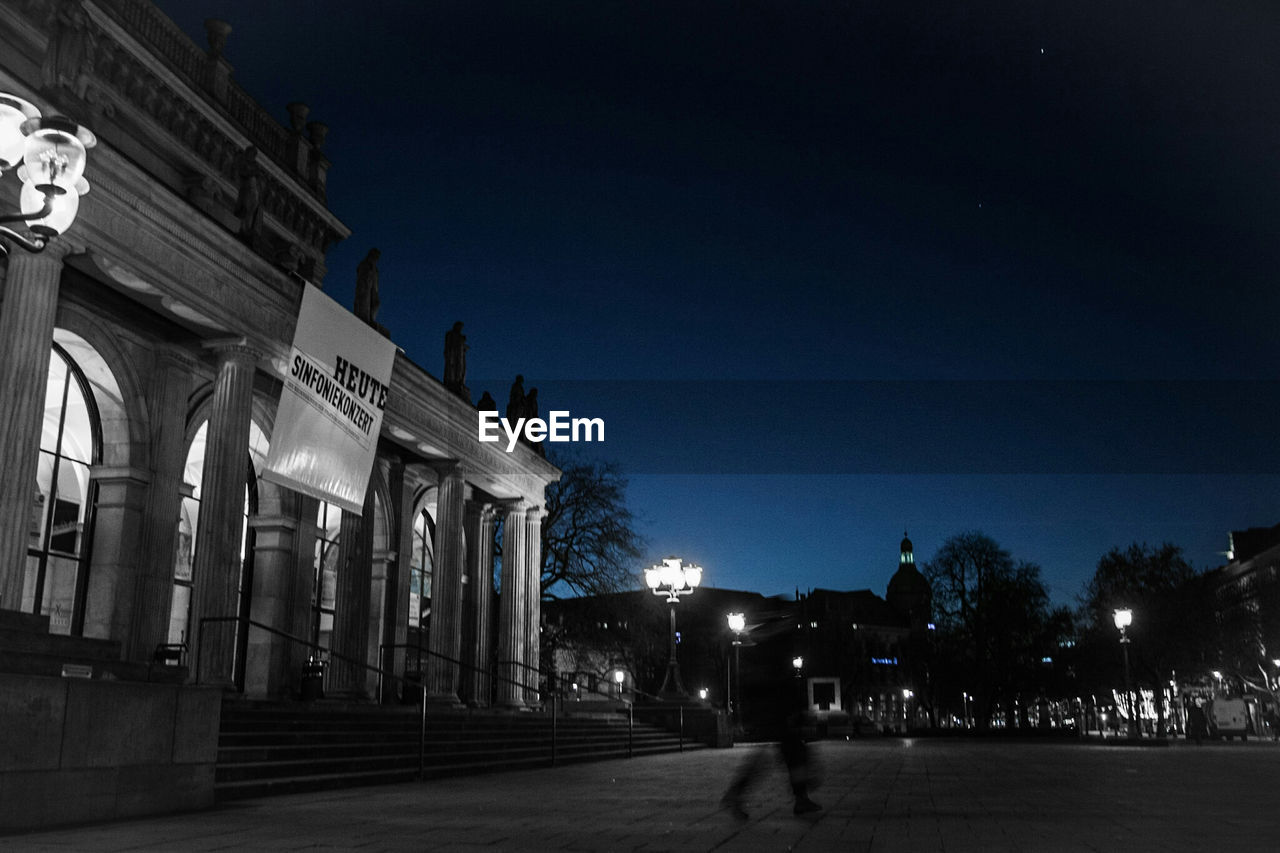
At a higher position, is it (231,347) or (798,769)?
(231,347)

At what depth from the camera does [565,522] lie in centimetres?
4159

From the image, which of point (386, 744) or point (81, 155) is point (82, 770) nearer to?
point (81, 155)

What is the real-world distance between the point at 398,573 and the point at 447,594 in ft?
6.22

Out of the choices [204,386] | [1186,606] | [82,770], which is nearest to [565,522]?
[204,386]

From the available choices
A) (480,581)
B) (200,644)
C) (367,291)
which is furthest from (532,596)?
(200,644)

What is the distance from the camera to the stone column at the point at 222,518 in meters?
16.4

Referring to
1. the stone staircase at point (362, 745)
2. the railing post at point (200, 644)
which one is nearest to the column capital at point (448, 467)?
the stone staircase at point (362, 745)

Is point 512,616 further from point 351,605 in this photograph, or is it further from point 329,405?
point 329,405

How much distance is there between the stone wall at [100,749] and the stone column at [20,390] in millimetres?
4124

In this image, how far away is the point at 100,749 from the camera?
9.29 m

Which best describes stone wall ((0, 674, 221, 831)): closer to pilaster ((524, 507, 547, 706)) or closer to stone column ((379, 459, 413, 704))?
stone column ((379, 459, 413, 704))

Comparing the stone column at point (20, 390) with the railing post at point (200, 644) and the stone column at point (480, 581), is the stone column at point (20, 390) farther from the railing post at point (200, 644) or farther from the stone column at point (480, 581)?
the stone column at point (480, 581)

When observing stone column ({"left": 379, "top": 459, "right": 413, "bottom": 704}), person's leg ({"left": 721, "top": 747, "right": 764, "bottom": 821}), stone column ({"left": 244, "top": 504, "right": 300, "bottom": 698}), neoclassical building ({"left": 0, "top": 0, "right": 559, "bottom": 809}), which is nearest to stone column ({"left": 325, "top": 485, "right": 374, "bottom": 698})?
neoclassical building ({"left": 0, "top": 0, "right": 559, "bottom": 809})

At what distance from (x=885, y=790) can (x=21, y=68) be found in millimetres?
17912
